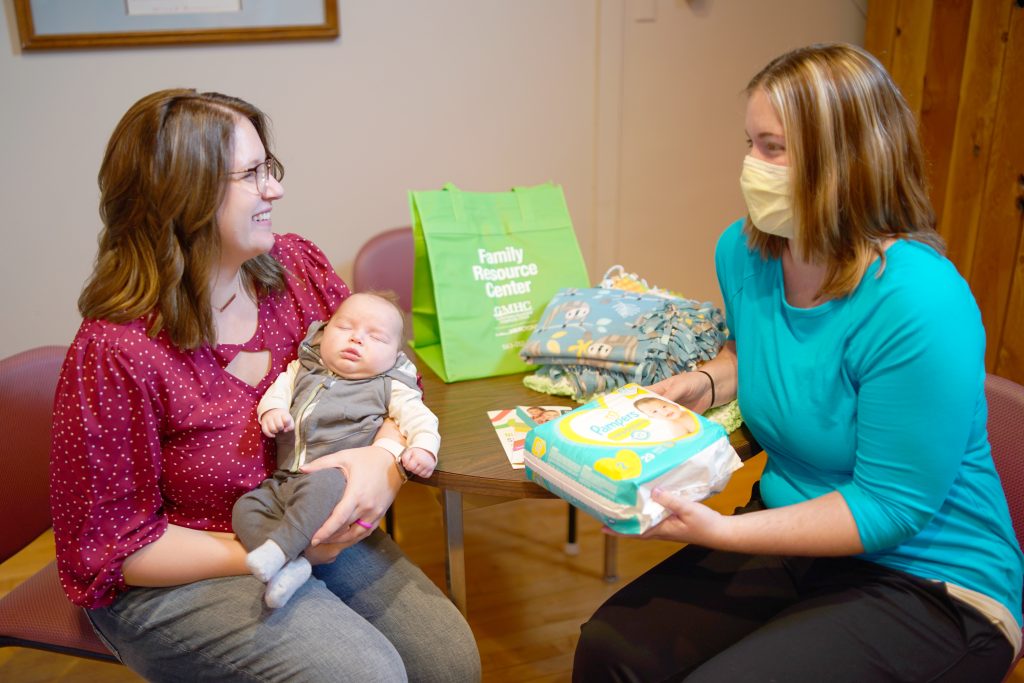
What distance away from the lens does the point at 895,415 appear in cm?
126

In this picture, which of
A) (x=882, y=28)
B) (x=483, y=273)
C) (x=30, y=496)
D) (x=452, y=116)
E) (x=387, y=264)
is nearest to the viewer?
(x=30, y=496)

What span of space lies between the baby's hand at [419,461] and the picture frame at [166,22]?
5.49 feet

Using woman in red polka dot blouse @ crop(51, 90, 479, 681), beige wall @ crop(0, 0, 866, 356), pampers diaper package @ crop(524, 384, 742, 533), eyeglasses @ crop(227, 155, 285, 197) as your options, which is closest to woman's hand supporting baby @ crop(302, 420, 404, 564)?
woman in red polka dot blouse @ crop(51, 90, 479, 681)

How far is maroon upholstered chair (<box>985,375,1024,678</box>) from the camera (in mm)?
1521

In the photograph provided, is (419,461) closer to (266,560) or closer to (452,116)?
(266,560)

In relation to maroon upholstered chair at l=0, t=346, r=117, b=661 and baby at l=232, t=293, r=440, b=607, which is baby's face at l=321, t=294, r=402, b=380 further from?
maroon upholstered chair at l=0, t=346, r=117, b=661

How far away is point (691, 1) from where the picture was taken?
297 centimetres

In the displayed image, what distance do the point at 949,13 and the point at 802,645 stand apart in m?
2.44

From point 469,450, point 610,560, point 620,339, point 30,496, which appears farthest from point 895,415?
point 30,496

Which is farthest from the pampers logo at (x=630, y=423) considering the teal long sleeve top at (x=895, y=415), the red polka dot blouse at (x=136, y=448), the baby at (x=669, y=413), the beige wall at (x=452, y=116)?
the beige wall at (x=452, y=116)

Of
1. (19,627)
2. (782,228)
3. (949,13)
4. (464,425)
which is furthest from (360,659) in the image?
(949,13)

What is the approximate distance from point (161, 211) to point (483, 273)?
79cm

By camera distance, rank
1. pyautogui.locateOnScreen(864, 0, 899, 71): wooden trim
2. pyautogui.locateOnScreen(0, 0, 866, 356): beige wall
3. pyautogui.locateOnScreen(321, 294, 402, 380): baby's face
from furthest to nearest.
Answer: pyautogui.locateOnScreen(864, 0, 899, 71): wooden trim
pyautogui.locateOnScreen(0, 0, 866, 356): beige wall
pyautogui.locateOnScreen(321, 294, 402, 380): baby's face

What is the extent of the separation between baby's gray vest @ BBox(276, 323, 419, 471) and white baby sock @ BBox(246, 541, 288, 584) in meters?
0.20
